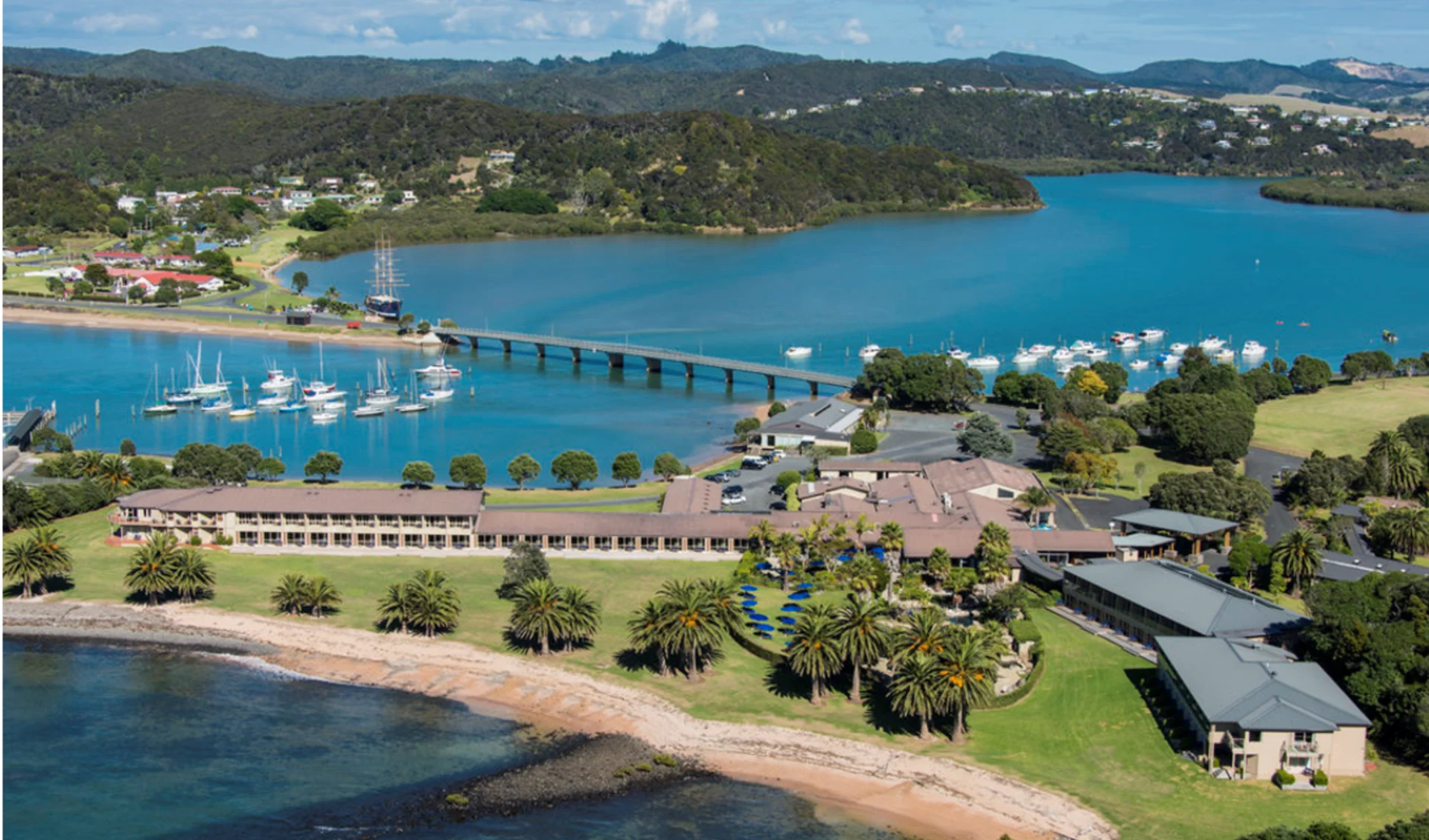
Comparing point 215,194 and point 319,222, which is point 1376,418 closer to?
point 319,222

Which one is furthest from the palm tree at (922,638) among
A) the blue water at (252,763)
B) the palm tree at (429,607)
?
the palm tree at (429,607)

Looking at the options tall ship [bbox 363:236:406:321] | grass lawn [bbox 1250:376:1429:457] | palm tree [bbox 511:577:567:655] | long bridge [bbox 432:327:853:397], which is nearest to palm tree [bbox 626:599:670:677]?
palm tree [bbox 511:577:567:655]

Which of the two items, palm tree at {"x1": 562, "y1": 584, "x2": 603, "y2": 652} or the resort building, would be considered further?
palm tree at {"x1": 562, "y1": 584, "x2": 603, "y2": 652}

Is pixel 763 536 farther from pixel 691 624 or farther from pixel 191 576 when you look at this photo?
pixel 191 576

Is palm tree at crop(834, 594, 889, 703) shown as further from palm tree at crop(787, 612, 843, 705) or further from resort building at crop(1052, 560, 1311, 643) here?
resort building at crop(1052, 560, 1311, 643)

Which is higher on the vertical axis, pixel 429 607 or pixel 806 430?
pixel 806 430

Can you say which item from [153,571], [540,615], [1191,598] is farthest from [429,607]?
[1191,598]
